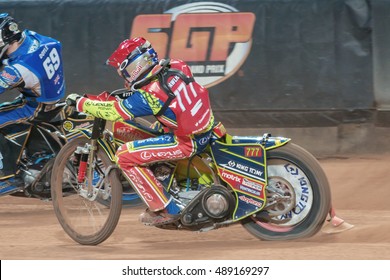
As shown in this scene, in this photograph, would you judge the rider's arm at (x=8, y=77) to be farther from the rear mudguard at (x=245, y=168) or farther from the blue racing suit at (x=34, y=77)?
the rear mudguard at (x=245, y=168)

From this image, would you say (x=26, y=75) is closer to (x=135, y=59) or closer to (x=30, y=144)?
(x=30, y=144)

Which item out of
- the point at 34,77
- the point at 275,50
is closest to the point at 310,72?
the point at 275,50

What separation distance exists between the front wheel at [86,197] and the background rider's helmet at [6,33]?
144 cm

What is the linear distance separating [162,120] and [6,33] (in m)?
2.26

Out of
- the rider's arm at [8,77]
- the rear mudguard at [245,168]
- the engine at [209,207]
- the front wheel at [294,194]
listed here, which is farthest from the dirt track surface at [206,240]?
the rider's arm at [8,77]

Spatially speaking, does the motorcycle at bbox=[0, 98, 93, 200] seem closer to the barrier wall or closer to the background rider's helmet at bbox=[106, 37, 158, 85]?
the background rider's helmet at bbox=[106, 37, 158, 85]

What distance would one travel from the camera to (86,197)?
7.64 metres

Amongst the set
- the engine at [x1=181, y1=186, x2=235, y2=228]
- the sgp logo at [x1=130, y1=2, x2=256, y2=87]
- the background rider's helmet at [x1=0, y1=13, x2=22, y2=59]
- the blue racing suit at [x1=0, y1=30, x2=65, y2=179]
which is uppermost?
the sgp logo at [x1=130, y1=2, x2=256, y2=87]

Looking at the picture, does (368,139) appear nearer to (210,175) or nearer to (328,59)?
(328,59)

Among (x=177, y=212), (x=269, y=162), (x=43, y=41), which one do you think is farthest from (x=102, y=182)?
(x=43, y=41)

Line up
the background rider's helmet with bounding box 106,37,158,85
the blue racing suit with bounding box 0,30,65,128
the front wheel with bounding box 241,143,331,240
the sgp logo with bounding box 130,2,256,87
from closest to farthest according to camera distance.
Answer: the front wheel with bounding box 241,143,331,240, the background rider's helmet with bounding box 106,37,158,85, the blue racing suit with bounding box 0,30,65,128, the sgp logo with bounding box 130,2,256,87

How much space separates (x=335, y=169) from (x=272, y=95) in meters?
1.21

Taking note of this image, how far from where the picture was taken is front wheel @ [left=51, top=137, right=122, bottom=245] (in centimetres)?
736

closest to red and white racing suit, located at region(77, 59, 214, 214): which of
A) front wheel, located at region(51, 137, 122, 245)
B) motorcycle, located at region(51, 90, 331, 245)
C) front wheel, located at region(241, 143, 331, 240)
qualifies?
motorcycle, located at region(51, 90, 331, 245)
